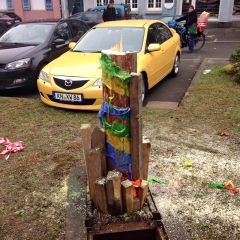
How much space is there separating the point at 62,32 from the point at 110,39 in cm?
238

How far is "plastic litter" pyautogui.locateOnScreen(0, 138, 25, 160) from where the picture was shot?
177 inches

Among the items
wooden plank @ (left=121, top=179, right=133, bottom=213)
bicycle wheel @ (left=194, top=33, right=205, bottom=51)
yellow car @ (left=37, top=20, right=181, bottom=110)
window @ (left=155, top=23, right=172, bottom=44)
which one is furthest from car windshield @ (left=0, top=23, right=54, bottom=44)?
bicycle wheel @ (left=194, top=33, right=205, bottom=51)

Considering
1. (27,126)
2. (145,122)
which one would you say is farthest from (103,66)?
(27,126)

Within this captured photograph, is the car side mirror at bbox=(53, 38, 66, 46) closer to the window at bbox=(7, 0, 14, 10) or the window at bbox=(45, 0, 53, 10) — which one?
the window at bbox=(45, 0, 53, 10)

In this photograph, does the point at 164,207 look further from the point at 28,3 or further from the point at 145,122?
the point at 28,3

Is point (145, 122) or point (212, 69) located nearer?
point (145, 122)

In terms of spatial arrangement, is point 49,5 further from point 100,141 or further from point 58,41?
point 100,141

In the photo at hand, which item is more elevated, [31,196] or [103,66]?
[103,66]

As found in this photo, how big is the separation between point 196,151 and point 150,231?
181 centimetres

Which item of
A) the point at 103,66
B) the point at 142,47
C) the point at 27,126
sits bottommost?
the point at 27,126

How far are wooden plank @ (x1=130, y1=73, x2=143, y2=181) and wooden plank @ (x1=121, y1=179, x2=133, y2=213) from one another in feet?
0.58

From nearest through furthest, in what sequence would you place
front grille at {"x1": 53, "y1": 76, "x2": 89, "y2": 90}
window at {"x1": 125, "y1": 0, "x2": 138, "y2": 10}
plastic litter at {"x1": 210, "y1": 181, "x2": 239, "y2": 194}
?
plastic litter at {"x1": 210, "y1": 181, "x2": 239, "y2": 194} → front grille at {"x1": 53, "y1": 76, "x2": 89, "y2": 90} → window at {"x1": 125, "y1": 0, "x2": 138, "y2": 10}

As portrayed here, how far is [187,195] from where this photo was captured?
135 inches

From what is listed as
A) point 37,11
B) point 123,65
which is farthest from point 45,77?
point 37,11
